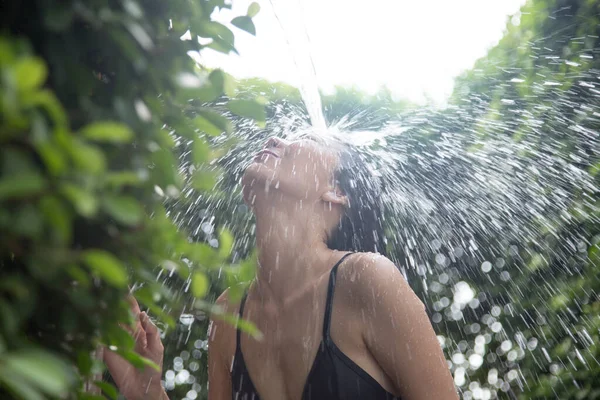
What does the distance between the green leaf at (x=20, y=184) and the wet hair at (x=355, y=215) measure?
242 centimetres

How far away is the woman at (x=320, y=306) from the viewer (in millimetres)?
2266

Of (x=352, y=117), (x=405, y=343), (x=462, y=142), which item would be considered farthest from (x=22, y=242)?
(x=352, y=117)

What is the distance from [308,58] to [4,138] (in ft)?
11.7

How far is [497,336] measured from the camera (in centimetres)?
455

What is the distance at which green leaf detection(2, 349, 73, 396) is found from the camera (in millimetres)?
531

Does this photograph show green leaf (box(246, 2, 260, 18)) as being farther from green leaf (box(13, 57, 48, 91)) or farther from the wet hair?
the wet hair

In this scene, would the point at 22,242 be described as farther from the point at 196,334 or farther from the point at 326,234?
the point at 196,334

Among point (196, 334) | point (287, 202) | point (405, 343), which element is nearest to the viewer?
point (405, 343)

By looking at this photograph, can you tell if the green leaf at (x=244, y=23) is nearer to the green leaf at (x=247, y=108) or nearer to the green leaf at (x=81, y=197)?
the green leaf at (x=247, y=108)

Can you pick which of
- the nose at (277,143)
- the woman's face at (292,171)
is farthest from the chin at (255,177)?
the nose at (277,143)

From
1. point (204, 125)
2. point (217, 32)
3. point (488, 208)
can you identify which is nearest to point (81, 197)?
point (204, 125)

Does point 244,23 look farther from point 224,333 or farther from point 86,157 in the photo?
point 224,333

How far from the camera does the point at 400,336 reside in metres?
2.24

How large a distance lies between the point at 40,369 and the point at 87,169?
20cm
